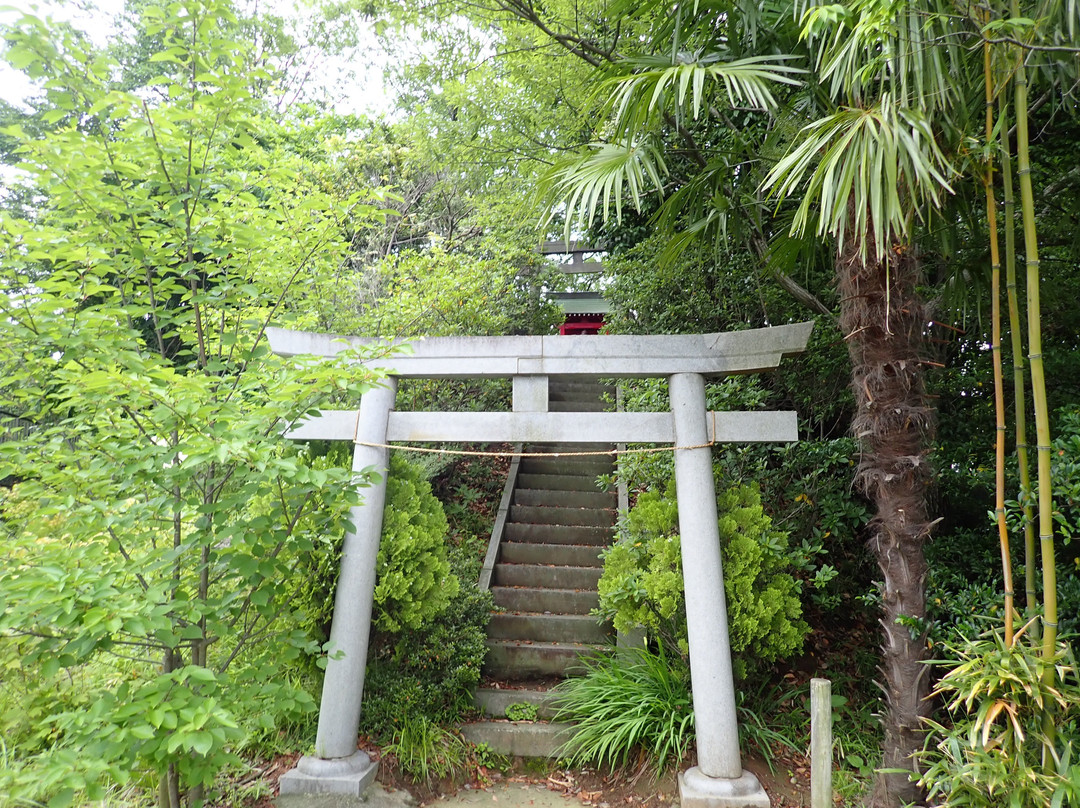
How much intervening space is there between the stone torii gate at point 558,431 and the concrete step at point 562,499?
3106 mm

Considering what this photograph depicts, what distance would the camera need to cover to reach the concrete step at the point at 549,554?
6059 millimetres

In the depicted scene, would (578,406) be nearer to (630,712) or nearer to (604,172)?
(630,712)

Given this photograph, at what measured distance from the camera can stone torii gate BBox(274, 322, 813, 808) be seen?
368 centimetres

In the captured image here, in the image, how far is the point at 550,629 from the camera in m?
5.18

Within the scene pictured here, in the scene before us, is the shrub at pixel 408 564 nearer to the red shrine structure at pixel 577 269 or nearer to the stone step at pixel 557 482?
the stone step at pixel 557 482

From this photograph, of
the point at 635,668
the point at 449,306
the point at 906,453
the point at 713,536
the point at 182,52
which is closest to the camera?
the point at 182,52

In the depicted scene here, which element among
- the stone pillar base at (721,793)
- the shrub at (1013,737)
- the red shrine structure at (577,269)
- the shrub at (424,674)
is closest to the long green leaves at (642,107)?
the shrub at (1013,737)

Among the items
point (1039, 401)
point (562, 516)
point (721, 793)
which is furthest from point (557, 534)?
point (1039, 401)

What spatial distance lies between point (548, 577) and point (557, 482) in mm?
1770

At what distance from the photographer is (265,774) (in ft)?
12.8

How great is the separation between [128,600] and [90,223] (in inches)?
62.1

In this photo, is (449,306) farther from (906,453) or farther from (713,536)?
(906,453)

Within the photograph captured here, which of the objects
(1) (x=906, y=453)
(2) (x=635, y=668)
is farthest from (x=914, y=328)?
(2) (x=635, y=668)

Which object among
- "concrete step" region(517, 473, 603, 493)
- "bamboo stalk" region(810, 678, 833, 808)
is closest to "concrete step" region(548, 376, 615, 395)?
"concrete step" region(517, 473, 603, 493)
